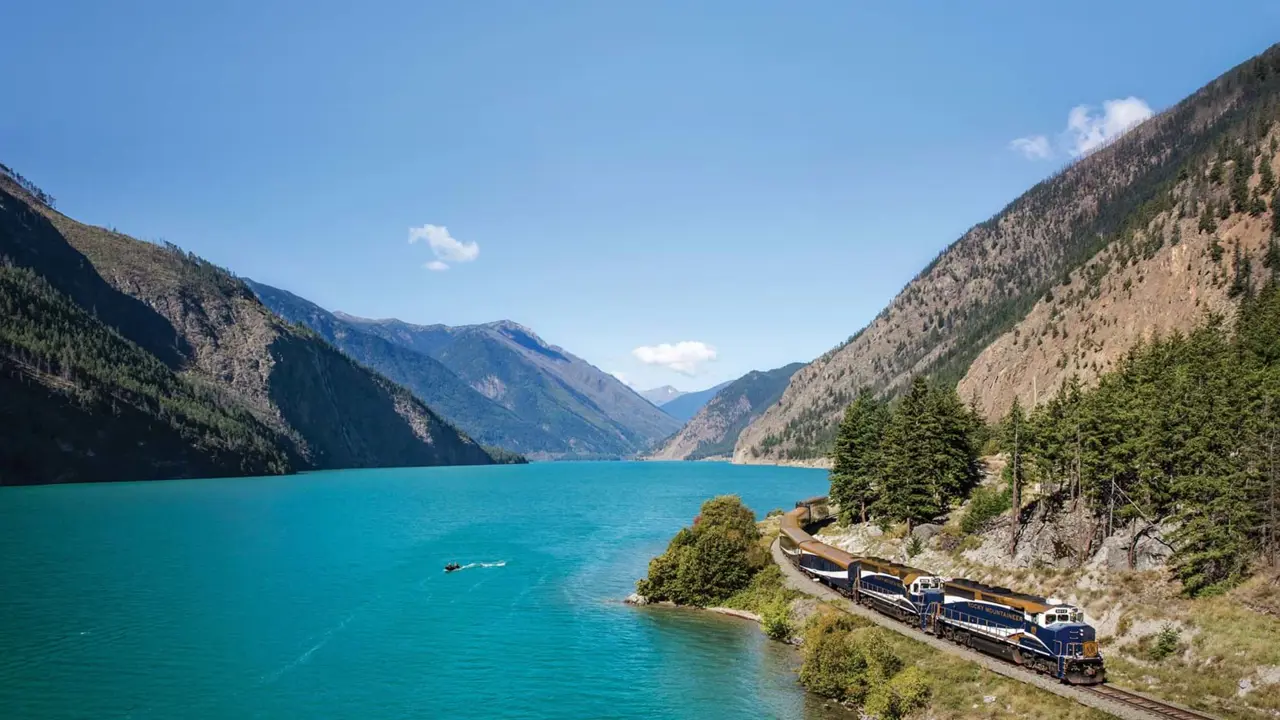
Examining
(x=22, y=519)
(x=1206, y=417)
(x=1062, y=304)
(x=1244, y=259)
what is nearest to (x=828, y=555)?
(x=1206, y=417)

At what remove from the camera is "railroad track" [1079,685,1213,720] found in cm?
3594

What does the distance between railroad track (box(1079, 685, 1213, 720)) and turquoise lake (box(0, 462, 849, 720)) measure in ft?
48.8

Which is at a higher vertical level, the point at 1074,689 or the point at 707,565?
the point at 1074,689

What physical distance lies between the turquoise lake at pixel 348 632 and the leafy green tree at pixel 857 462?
2724cm

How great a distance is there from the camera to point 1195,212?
154 m

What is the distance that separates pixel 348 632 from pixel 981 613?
48247mm

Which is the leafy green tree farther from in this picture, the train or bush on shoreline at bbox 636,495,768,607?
the train

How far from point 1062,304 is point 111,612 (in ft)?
657

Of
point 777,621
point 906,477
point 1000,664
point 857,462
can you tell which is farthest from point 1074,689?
point 857,462

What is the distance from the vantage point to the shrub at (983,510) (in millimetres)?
75188

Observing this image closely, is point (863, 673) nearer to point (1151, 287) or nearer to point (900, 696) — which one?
point (900, 696)

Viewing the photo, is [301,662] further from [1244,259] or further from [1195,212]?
[1195,212]

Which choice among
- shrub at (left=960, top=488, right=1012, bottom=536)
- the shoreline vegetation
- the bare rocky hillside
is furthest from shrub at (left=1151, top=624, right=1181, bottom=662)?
the bare rocky hillside

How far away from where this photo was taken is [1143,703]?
3788 cm
